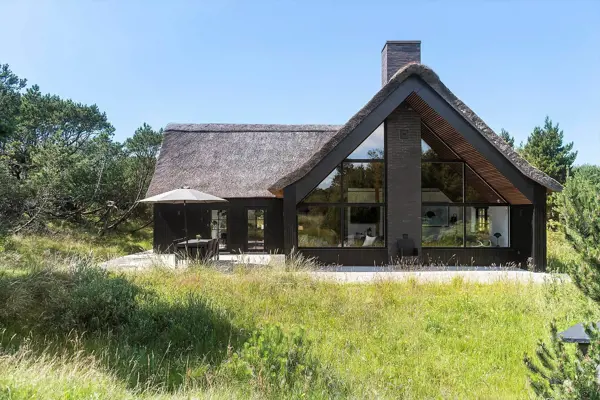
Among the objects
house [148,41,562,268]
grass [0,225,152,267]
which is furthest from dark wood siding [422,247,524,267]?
grass [0,225,152,267]

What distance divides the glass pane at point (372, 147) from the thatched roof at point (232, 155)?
11.7 ft

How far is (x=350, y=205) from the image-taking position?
1102 cm

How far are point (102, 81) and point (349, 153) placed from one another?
12.5 metres

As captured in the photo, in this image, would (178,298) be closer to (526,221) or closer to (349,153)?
(349,153)

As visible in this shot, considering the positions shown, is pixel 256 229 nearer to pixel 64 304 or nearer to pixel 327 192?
pixel 327 192

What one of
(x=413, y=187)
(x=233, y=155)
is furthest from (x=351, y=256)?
(x=233, y=155)

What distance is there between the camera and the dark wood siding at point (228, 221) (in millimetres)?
13898

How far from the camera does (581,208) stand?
2312 millimetres

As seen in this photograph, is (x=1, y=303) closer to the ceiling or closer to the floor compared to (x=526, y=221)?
closer to the floor

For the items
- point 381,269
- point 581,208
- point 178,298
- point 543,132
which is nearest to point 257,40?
point 381,269

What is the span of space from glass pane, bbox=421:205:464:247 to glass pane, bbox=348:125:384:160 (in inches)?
84.3

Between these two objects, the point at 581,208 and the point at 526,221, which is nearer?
the point at 581,208

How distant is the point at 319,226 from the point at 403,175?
9.55 ft

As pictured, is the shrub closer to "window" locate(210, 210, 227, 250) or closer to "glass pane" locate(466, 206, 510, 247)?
"window" locate(210, 210, 227, 250)
